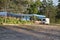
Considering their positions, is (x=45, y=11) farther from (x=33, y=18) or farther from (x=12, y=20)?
(x=12, y=20)

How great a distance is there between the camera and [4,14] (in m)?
55.9

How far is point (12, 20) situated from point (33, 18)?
11.3 meters

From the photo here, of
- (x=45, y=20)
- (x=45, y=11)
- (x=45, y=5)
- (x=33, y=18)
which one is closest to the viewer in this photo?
(x=45, y=20)

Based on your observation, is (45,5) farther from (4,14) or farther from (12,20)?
(12,20)

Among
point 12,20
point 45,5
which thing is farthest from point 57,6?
point 12,20

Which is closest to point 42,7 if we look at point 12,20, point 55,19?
point 55,19

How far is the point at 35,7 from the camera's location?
67062 millimetres

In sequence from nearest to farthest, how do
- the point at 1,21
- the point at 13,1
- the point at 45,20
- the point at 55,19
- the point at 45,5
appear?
the point at 13,1 < the point at 1,21 < the point at 45,20 < the point at 55,19 < the point at 45,5

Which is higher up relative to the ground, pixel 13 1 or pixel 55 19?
pixel 13 1

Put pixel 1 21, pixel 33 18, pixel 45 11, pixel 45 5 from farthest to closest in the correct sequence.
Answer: pixel 45 5, pixel 45 11, pixel 33 18, pixel 1 21

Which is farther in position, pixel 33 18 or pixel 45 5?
pixel 45 5

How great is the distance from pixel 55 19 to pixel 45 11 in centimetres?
660

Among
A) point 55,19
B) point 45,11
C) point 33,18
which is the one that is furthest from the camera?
point 45,11

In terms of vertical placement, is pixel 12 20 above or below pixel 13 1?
below
